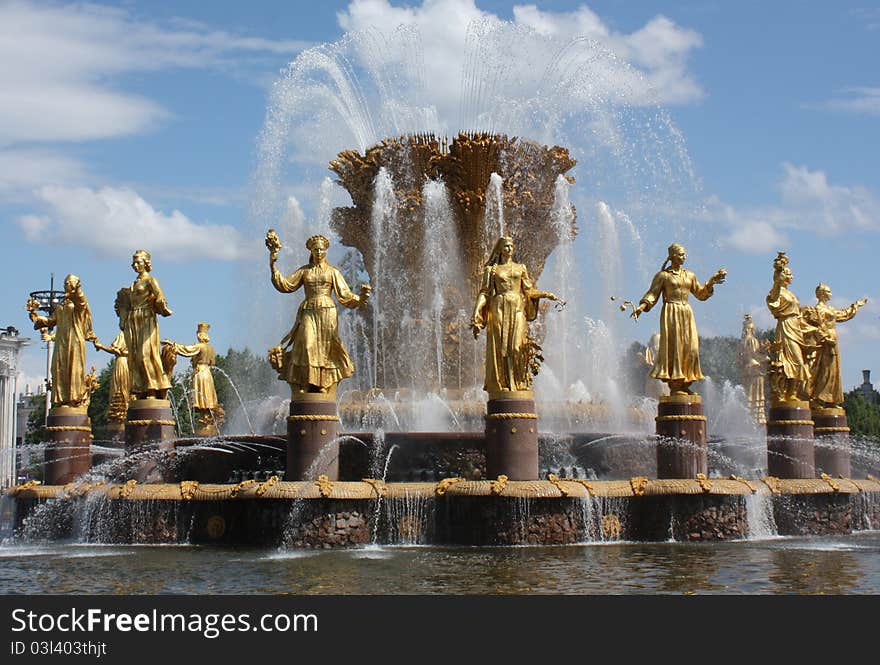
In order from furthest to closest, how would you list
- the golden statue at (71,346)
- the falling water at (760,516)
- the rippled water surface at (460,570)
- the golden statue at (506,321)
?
the golden statue at (71,346), the falling water at (760,516), the golden statue at (506,321), the rippled water surface at (460,570)

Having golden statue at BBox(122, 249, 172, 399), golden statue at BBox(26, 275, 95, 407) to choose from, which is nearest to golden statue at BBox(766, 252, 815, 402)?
golden statue at BBox(122, 249, 172, 399)

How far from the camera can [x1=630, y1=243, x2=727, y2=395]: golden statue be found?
17.6 m

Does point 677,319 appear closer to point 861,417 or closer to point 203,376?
point 203,376

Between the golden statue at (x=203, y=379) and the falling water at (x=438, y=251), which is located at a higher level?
the falling water at (x=438, y=251)

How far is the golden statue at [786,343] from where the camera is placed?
2031 cm

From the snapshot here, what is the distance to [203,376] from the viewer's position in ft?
81.0

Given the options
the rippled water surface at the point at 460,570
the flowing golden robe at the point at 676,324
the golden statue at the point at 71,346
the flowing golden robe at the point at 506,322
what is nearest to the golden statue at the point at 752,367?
the flowing golden robe at the point at 676,324

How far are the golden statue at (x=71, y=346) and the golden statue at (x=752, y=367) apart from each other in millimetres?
18540

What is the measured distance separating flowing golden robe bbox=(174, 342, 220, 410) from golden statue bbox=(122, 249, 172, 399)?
4.87 meters

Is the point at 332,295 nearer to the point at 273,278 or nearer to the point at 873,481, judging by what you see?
the point at 273,278

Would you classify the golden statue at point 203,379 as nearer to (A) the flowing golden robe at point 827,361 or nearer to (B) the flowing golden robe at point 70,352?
(B) the flowing golden robe at point 70,352

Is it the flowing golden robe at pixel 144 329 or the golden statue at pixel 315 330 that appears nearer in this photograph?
the golden statue at pixel 315 330
